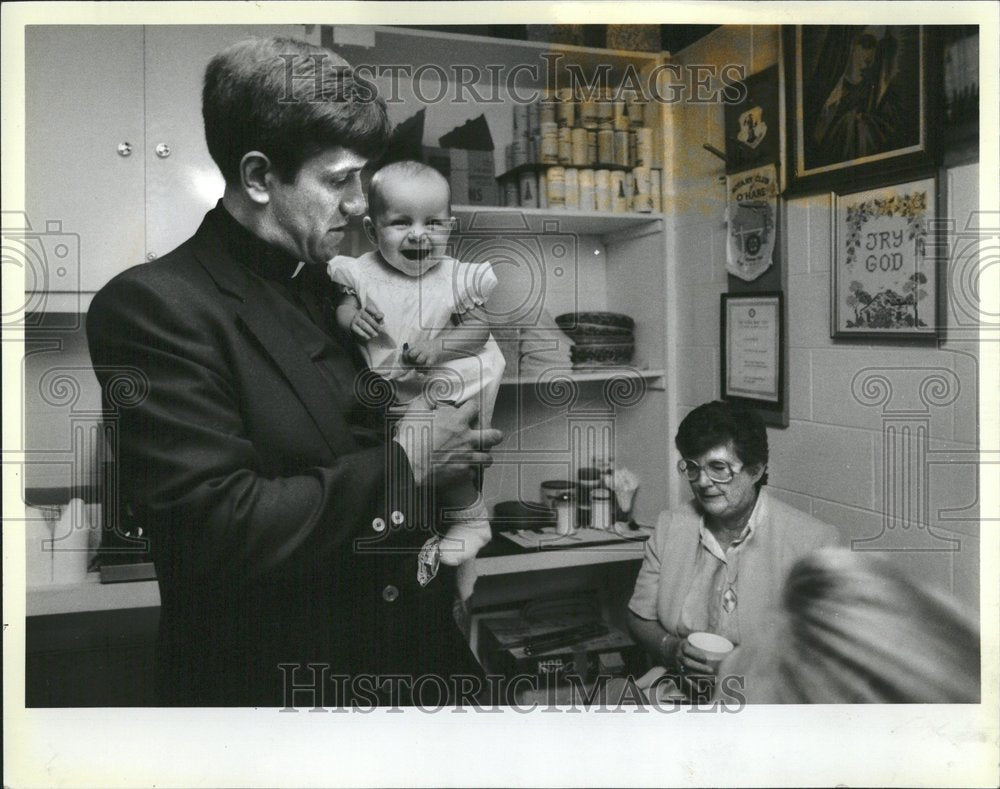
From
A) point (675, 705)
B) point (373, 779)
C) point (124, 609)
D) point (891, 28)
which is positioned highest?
point (891, 28)

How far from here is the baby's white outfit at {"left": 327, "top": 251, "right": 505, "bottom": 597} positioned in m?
1.49

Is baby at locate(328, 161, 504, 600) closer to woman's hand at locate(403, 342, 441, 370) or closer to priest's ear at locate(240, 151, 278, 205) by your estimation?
woman's hand at locate(403, 342, 441, 370)

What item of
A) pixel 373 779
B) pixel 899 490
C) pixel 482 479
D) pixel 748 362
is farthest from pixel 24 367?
pixel 899 490

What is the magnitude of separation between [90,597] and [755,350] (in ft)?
4.44

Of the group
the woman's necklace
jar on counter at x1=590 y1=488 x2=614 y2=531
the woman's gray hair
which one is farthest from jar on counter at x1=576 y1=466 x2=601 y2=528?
the woman's gray hair

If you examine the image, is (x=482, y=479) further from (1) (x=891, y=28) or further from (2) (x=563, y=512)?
(1) (x=891, y=28)

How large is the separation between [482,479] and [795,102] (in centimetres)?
94

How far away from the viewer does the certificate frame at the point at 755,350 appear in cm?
153

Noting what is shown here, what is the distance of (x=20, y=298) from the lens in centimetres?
150

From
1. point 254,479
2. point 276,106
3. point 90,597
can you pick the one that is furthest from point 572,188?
point 90,597

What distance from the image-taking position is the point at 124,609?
1465mm

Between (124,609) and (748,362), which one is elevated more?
(748,362)

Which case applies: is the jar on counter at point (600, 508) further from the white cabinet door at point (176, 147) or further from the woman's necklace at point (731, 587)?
the white cabinet door at point (176, 147)

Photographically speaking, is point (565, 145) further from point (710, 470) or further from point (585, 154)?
point (710, 470)
